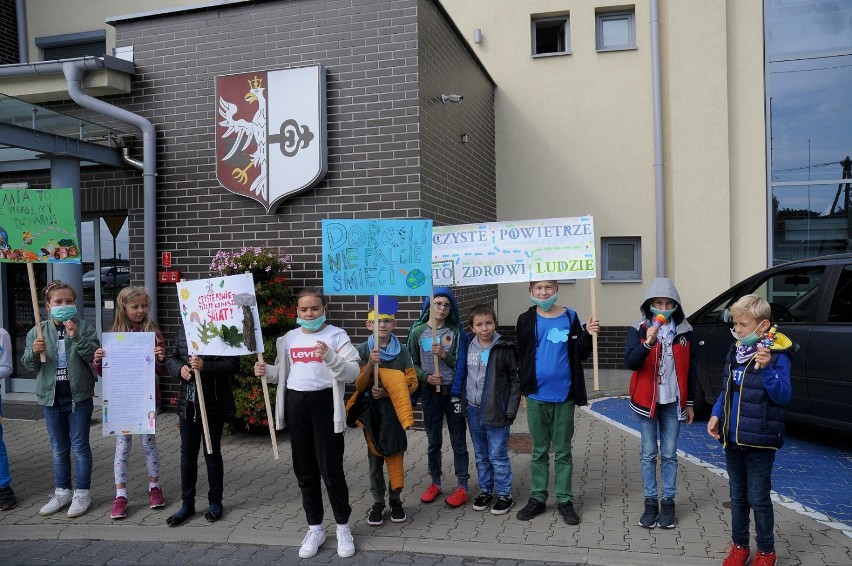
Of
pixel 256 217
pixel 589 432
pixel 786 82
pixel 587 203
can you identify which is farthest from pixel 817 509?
pixel 786 82

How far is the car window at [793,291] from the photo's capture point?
251 inches

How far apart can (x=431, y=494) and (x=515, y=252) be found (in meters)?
1.91

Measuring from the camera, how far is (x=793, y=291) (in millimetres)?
6719

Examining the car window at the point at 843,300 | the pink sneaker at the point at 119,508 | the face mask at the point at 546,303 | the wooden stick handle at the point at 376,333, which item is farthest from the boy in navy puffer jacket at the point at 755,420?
the pink sneaker at the point at 119,508

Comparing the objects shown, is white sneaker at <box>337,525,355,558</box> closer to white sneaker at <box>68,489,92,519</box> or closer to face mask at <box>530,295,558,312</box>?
face mask at <box>530,295,558,312</box>

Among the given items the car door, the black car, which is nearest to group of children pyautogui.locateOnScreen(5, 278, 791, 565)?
the black car

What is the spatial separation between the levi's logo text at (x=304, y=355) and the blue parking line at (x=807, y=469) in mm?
3686

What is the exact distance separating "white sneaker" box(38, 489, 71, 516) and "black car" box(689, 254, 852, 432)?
5177 millimetres

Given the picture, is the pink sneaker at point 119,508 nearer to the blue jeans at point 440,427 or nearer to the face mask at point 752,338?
the blue jeans at point 440,427

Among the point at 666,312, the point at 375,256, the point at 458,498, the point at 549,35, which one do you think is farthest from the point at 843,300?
the point at 549,35

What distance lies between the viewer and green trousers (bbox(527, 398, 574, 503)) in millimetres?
4766

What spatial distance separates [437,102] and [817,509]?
18.0ft

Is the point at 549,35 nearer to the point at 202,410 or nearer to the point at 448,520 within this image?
the point at 448,520

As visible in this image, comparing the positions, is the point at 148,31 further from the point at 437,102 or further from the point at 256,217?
the point at 437,102
